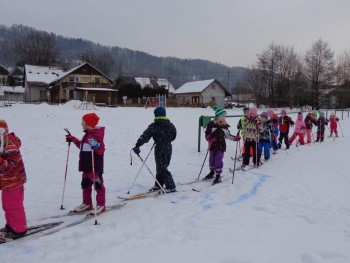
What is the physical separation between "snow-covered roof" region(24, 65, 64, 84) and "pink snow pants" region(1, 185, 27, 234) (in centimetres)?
6342

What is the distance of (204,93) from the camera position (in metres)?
65.3

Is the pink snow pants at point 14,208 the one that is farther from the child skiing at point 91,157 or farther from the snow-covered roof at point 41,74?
the snow-covered roof at point 41,74

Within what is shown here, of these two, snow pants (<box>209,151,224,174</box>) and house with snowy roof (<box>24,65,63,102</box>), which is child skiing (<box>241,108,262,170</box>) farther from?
house with snowy roof (<box>24,65,63,102</box>)

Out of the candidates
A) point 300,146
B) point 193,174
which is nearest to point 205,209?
point 193,174

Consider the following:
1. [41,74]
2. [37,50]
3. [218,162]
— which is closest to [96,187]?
[218,162]

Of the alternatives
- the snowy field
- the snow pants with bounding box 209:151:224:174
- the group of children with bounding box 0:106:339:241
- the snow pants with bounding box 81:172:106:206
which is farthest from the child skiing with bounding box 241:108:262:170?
the snow pants with bounding box 81:172:106:206

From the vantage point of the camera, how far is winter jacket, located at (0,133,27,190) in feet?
15.1

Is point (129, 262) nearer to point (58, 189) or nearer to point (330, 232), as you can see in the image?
point (330, 232)

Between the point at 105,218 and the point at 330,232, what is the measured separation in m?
3.47

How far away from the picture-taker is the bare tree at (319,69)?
5631 cm

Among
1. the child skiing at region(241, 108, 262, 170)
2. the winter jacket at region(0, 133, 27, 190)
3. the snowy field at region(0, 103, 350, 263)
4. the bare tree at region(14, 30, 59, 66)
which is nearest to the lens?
the snowy field at region(0, 103, 350, 263)

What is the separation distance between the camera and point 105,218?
18.4 feet

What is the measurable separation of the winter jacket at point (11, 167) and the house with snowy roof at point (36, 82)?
62.6m

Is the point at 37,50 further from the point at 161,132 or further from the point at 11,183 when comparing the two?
the point at 11,183
